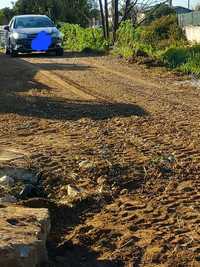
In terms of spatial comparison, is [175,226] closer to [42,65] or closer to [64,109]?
[64,109]

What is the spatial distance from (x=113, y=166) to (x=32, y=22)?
52.6ft

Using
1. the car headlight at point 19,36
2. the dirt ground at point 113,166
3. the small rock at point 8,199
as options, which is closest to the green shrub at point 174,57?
the dirt ground at point 113,166

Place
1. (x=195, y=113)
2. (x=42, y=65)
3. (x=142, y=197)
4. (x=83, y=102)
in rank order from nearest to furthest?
(x=142, y=197), (x=195, y=113), (x=83, y=102), (x=42, y=65)

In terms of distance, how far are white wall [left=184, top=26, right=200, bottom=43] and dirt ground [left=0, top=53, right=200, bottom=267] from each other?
18426 mm

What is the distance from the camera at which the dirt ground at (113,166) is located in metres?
3.99

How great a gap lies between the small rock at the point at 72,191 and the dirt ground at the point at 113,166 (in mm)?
17

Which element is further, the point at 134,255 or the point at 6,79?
the point at 6,79

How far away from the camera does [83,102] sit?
30.8 feet

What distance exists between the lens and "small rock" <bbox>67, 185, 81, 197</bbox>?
16.4 feet

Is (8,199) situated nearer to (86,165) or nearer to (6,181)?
(6,181)

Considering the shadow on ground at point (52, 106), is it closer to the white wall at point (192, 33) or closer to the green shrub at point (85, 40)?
the green shrub at point (85, 40)

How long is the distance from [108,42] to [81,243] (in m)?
19.7

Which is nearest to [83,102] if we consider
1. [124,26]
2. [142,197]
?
[142,197]

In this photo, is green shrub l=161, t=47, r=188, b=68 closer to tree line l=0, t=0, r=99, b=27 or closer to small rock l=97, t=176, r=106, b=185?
small rock l=97, t=176, r=106, b=185
